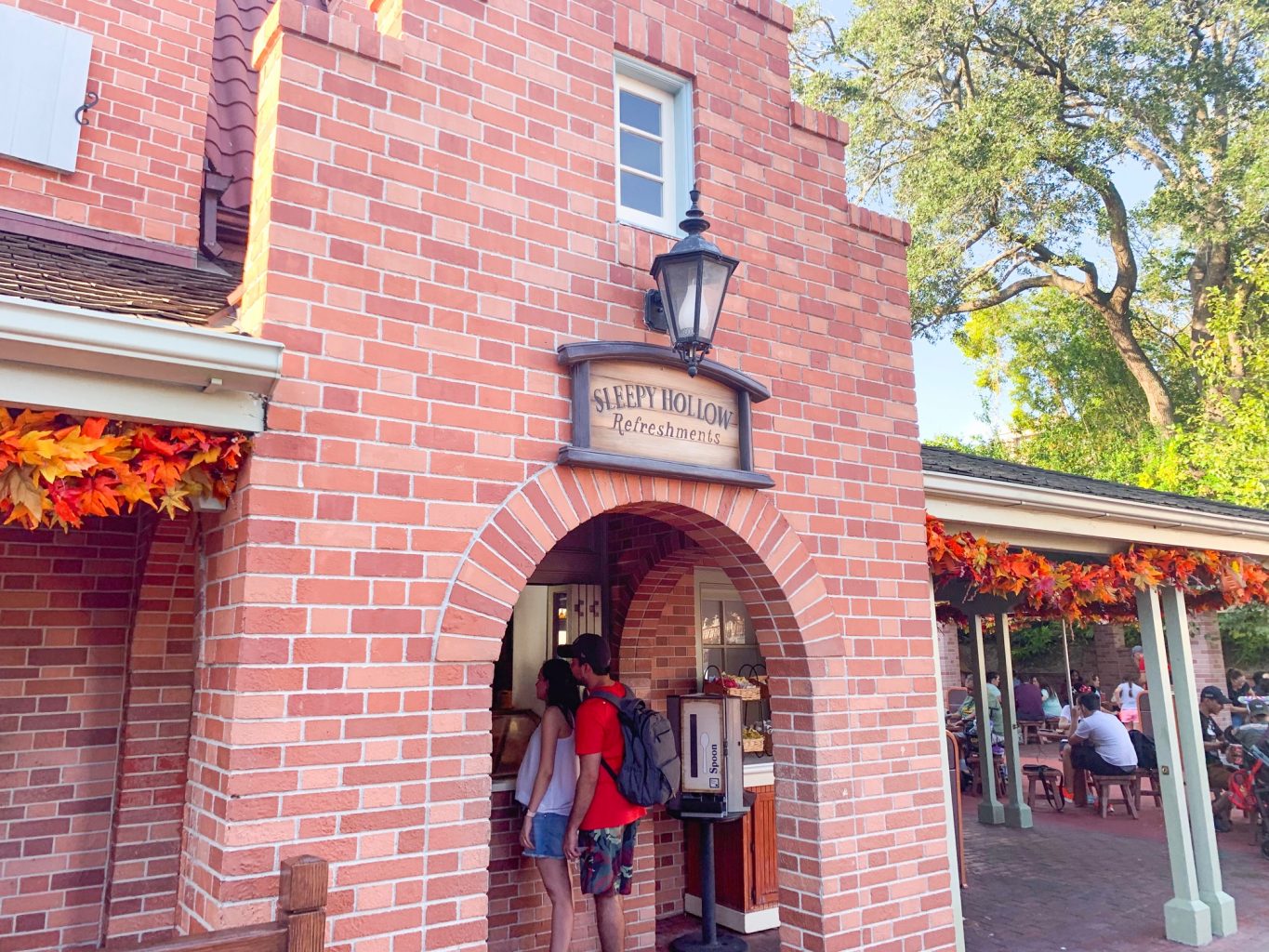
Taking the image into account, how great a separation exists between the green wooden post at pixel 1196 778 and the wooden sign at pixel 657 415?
4504mm

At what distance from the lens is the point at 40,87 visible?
4648 mm

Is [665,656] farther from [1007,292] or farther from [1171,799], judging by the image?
[1007,292]

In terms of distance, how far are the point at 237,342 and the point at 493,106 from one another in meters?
1.64

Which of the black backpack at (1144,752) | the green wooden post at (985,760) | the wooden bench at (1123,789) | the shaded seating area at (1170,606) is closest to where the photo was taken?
the shaded seating area at (1170,606)

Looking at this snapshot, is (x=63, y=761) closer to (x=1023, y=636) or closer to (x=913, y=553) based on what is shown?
(x=913, y=553)

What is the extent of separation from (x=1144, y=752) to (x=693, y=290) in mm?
10518

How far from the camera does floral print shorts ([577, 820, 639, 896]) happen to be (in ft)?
15.1

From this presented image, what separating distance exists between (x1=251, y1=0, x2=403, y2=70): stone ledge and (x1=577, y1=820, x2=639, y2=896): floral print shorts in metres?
3.82

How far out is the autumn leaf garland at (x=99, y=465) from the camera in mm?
2627

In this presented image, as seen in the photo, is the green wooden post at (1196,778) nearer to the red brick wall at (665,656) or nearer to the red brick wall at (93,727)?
the red brick wall at (665,656)

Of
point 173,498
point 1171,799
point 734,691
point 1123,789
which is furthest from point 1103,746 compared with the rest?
point 173,498

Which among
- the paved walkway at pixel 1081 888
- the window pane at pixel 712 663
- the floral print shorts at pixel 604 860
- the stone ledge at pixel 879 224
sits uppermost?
the stone ledge at pixel 879 224

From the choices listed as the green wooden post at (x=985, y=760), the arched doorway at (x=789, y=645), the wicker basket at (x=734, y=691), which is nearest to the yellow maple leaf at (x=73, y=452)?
the arched doorway at (x=789, y=645)

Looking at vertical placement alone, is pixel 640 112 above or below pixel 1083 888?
above
